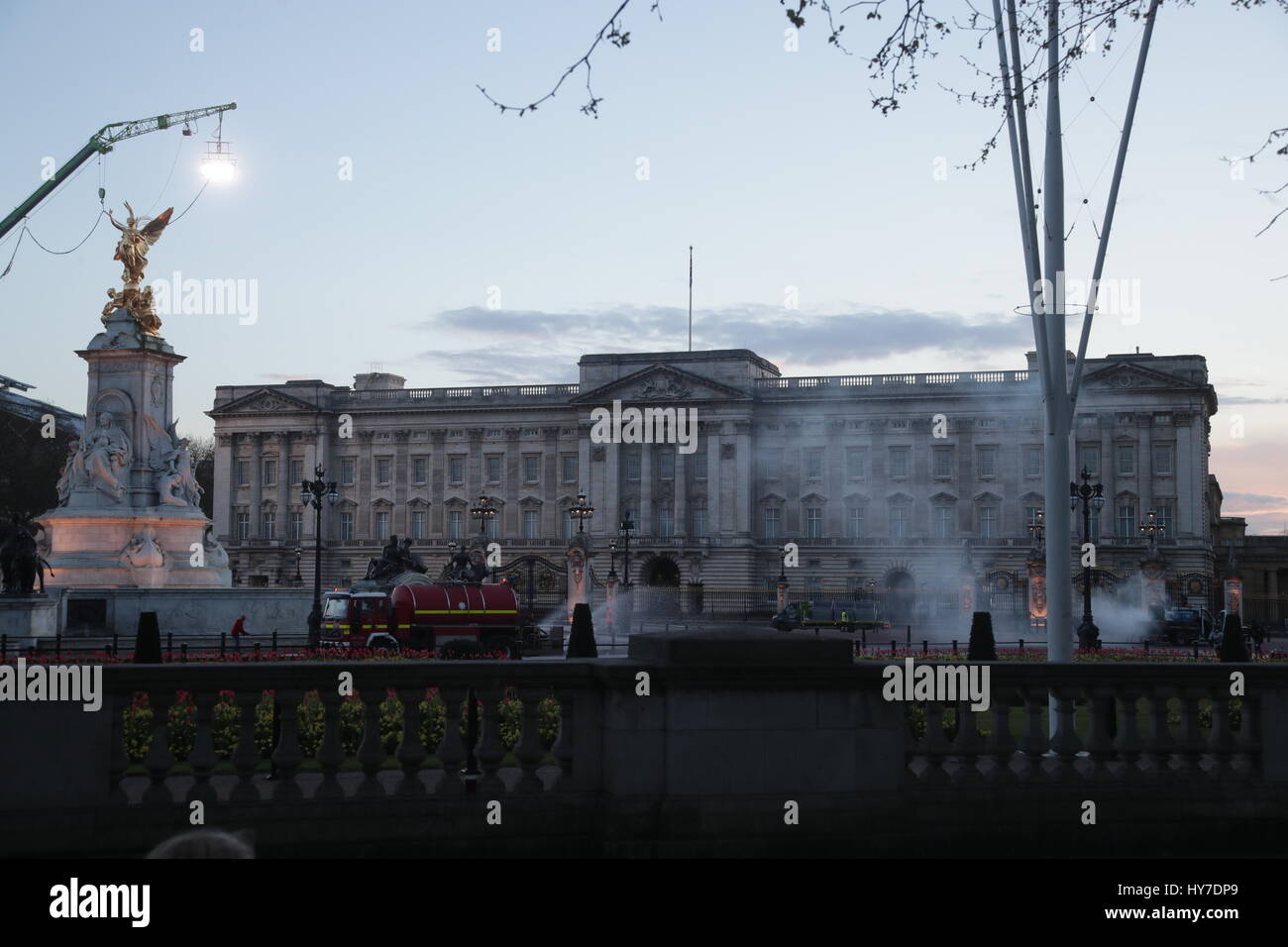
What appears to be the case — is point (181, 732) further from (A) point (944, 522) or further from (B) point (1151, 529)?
(A) point (944, 522)

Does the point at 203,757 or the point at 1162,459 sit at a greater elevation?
the point at 1162,459

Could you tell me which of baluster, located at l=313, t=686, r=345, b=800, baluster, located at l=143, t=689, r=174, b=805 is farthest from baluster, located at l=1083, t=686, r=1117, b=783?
baluster, located at l=143, t=689, r=174, b=805

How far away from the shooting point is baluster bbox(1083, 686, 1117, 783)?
9609 mm

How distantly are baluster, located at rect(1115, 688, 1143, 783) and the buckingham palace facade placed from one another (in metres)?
81.2

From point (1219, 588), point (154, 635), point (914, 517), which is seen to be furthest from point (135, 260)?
point (1219, 588)

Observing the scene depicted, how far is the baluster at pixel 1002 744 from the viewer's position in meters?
9.47

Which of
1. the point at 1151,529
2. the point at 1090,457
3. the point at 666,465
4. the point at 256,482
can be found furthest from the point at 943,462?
the point at 256,482

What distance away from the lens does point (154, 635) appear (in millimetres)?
16297

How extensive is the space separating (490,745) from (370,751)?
0.72 m

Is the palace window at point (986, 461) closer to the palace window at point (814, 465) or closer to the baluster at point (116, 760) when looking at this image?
the palace window at point (814, 465)

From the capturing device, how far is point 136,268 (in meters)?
41.9

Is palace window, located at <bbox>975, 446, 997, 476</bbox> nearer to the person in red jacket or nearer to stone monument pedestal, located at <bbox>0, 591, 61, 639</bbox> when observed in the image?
the person in red jacket

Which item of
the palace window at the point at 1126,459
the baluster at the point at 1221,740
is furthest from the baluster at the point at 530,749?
the palace window at the point at 1126,459
